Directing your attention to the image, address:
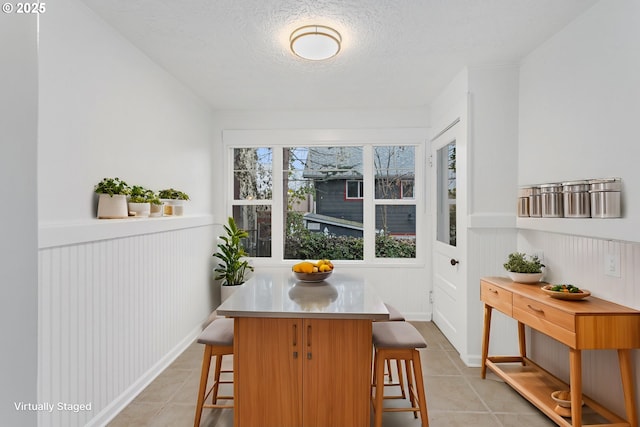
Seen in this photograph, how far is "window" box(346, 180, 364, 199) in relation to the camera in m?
4.52

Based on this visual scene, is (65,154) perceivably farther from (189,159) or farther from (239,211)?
(239,211)

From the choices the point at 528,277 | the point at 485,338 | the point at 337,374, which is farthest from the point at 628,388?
the point at 337,374

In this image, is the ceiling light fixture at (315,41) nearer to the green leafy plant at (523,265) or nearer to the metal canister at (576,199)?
the metal canister at (576,199)

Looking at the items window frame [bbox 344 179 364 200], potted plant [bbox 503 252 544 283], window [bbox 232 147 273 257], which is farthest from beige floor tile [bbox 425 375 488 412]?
window [bbox 232 147 273 257]

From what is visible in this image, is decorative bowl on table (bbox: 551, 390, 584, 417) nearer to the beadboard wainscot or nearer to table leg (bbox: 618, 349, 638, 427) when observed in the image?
table leg (bbox: 618, 349, 638, 427)

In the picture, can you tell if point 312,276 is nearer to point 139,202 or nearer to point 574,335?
point 139,202

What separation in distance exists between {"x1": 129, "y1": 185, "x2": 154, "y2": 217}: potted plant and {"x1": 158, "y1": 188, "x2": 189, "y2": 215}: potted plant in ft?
1.20

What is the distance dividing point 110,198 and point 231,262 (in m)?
2.04

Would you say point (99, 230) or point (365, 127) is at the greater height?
point (365, 127)

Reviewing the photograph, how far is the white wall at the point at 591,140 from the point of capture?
6.30ft

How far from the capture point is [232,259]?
13.7ft

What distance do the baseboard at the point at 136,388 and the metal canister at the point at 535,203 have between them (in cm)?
319

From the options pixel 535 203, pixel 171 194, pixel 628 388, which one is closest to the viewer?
pixel 628 388

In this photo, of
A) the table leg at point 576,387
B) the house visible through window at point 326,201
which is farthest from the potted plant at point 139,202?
the table leg at point 576,387
